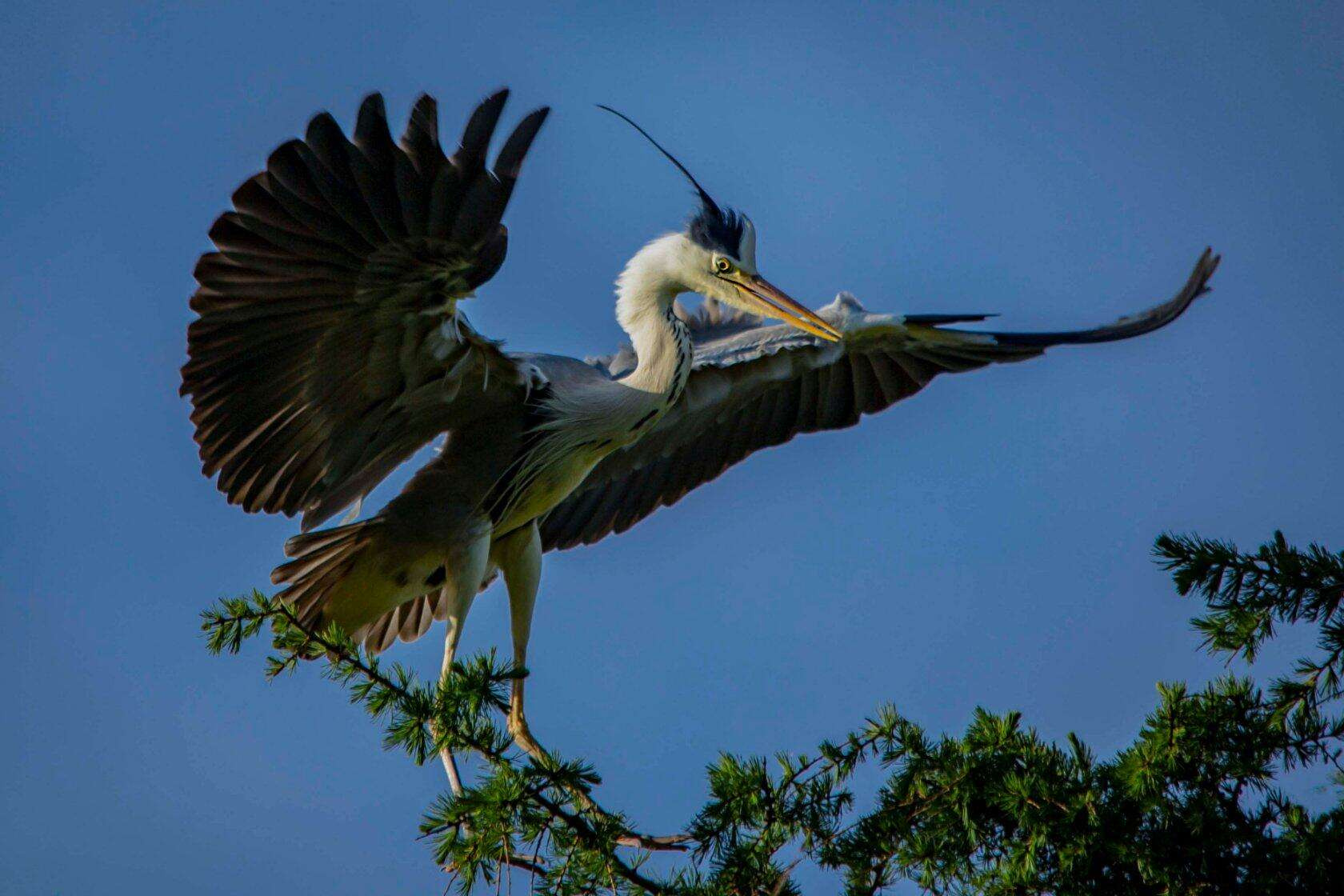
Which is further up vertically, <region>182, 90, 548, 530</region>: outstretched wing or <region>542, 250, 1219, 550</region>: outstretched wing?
<region>542, 250, 1219, 550</region>: outstretched wing

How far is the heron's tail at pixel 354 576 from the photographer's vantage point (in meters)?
4.38

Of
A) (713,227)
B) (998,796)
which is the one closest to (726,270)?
(713,227)

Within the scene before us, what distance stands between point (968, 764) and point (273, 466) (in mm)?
2285

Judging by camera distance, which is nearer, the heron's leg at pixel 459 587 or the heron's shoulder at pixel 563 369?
the heron's leg at pixel 459 587

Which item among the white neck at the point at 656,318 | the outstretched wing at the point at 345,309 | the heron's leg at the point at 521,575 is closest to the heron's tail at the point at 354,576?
the outstretched wing at the point at 345,309

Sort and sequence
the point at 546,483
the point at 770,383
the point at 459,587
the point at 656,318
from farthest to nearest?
the point at 770,383, the point at 656,318, the point at 546,483, the point at 459,587

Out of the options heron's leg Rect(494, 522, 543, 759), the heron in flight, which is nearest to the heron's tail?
the heron in flight

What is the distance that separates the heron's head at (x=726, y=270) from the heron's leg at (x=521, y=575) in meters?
1.08

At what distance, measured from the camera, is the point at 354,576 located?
447cm

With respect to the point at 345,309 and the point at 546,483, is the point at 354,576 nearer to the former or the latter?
the point at 546,483

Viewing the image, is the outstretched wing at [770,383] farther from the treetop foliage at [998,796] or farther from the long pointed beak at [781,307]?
the treetop foliage at [998,796]

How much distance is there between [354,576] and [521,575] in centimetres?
63

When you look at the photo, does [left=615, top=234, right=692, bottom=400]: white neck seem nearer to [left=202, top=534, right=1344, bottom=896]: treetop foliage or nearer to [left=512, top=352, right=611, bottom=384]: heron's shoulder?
[left=512, top=352, right=611, bottom=384]: heron's shoulder

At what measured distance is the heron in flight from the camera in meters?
3.55
